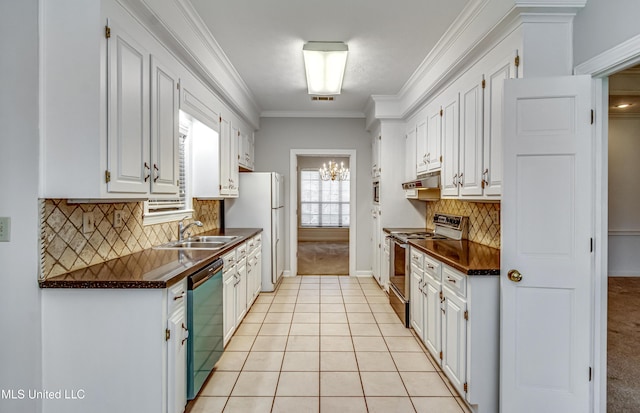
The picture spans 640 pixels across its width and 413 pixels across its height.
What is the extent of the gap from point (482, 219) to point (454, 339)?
1.29 m

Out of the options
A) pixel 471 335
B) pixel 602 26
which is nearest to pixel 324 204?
pixel 471 335

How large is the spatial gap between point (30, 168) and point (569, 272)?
2.87 meters

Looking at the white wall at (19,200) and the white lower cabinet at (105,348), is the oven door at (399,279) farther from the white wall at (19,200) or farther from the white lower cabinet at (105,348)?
the white wall at (19,200)

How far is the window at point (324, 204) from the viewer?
9.80 meters

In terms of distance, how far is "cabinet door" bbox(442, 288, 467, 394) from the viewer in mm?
2080

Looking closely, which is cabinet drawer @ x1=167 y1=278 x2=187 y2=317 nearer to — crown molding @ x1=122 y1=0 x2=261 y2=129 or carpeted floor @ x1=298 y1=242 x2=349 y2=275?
crown molding @ x1=122 y1=0 x2=261 y2=129

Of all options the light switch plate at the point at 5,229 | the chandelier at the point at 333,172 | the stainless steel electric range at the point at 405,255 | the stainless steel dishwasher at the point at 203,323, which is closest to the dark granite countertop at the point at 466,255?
the stainless steel electric range at the point at 405,255

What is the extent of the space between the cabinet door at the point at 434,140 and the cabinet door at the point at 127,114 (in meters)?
2.61

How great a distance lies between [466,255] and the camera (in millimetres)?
2441

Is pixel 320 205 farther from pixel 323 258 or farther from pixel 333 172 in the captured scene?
pixel 323 258

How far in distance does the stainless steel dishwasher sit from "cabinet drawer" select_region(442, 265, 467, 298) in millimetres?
1637

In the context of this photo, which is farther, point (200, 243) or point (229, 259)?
point (200, 243)

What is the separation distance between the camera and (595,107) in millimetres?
1828

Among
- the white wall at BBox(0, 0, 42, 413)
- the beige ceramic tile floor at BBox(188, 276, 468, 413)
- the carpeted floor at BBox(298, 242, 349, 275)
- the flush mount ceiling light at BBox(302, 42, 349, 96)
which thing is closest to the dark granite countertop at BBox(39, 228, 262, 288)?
the white wall at BBox(0, 0, 42, 413)
